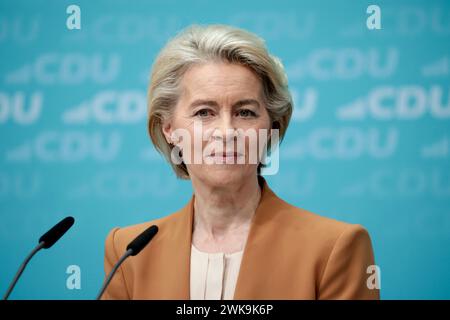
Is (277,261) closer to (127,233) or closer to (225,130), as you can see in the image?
(225,130)

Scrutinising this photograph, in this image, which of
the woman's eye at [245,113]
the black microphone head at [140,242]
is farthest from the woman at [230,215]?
the black microphone head at [140,242]

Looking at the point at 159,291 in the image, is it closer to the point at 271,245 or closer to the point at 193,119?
the point at 271,245

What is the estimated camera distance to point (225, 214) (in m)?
1.76

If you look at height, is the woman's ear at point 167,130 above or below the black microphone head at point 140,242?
above

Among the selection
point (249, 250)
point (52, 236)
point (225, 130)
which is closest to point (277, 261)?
point (249, 250)

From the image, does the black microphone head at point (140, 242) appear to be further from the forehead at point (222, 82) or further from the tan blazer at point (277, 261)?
the forehead at point (222, 82)

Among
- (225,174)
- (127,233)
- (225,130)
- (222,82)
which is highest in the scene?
(222,82)

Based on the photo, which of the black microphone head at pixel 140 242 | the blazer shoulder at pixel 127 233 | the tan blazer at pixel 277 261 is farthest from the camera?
the blazer shoulder at pixel 127 233

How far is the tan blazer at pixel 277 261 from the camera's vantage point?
158cm

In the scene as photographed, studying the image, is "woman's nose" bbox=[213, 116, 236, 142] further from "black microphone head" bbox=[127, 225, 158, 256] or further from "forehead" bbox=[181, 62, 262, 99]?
"black microphone head" bbox=[127, 225, 158, 256]

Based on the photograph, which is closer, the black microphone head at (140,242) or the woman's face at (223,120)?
the black microphone head at (140,242)

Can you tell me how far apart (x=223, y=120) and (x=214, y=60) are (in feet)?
0.57

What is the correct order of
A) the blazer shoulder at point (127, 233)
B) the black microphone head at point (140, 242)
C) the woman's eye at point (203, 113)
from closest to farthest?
the black microphone head at point (140, 242) → the woman's eye at point (203, 113) → the blazer shoulder at point (127, 233)
